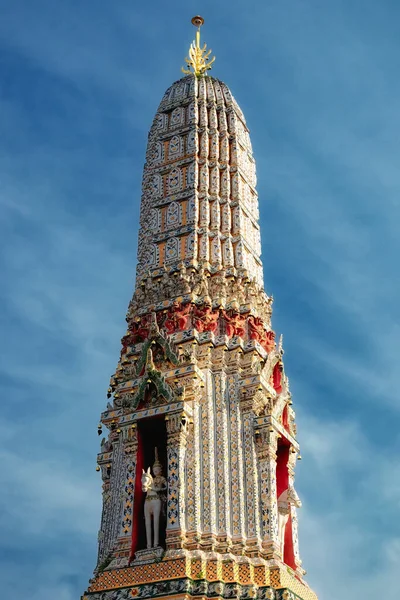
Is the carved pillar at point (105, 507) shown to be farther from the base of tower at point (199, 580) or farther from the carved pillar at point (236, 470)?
the carved pillar at point (236, 470)

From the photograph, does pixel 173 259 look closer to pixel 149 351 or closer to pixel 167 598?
pixel 149 351

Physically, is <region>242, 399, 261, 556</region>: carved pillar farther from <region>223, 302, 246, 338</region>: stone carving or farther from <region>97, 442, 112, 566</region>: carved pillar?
<region>97, 442, 112, 566</region>: carved pillar

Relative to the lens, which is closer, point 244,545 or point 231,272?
point 244,545

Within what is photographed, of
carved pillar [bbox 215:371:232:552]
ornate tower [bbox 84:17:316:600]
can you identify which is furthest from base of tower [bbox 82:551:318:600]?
carved pillar [bbox 215:371:232:552]

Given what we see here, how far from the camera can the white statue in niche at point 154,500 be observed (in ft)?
66.6

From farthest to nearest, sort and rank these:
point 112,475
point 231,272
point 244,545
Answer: point 231,272 → point 112,475 → point 244,545

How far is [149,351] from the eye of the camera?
909 inches

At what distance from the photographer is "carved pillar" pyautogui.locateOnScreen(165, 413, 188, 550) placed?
19.7 m

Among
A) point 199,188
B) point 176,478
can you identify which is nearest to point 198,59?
point 199,188

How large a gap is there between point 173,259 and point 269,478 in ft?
24.6

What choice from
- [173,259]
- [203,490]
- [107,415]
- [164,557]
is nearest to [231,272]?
[173,259]

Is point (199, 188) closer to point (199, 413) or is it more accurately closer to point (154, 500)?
point (199, 413)

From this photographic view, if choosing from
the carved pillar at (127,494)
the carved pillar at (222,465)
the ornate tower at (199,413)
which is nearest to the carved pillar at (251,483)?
the ornate tower at (199,413)

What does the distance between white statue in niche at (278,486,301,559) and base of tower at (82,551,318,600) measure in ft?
6.74
